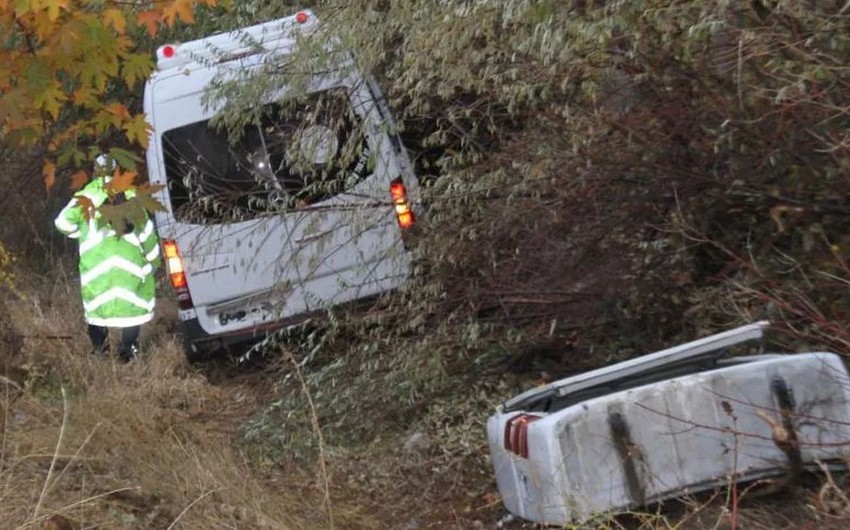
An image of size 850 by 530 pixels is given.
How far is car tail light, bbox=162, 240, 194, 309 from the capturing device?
8492mm

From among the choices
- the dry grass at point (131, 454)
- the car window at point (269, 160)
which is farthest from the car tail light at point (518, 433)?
the car window at point (269, 160)

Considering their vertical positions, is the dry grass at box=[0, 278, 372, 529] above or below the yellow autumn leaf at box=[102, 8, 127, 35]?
below

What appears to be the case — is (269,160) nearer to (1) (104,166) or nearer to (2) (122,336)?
(2) (122,336)

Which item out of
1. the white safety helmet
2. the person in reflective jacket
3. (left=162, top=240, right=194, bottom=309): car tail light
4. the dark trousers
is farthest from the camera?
the dark trousers

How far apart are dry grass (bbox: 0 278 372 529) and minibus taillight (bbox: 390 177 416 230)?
1.58 metres

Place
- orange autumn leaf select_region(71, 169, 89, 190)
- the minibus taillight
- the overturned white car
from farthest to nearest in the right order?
the minibus taillight, orange autumn leaf select_region(71, 169, 89, 190), the overturned white car

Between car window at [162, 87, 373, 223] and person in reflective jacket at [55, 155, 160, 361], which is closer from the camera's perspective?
car window at [162, 87, 373, 223]

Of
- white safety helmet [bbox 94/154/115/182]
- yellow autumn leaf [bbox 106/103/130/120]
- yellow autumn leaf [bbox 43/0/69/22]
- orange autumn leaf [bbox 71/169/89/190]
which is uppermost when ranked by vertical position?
yellow autumn leaf [bbox 43/0/69/22]

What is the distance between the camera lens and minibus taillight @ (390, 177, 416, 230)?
23.1ft

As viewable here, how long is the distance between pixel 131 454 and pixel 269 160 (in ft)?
8.16

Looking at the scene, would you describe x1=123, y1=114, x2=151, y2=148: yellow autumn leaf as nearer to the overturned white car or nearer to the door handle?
the door handle

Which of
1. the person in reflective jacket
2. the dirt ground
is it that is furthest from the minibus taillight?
the person in reflective jacket

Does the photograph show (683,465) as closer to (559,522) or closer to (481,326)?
(559,522)

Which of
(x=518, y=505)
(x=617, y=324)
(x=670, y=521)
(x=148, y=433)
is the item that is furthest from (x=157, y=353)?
(x=670, y=521)
